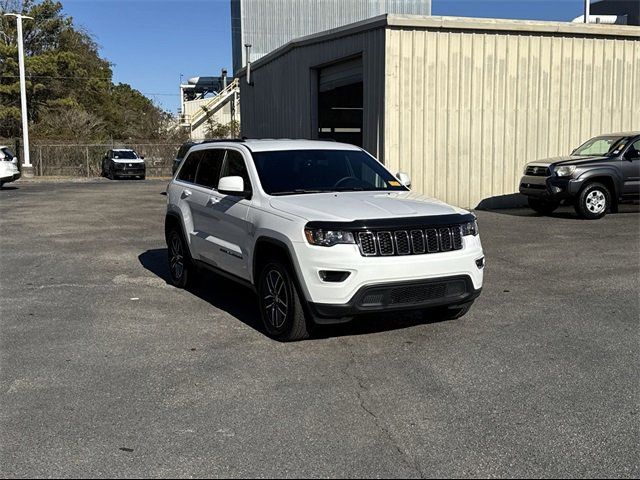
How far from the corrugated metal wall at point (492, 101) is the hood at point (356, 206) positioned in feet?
32.3

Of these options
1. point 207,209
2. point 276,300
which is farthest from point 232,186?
point 276,300

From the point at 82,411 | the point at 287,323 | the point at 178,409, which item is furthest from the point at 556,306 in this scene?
the point at 82,411

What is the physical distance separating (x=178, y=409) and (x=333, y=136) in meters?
25.7

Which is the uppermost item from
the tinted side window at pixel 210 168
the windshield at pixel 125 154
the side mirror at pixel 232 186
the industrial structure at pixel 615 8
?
the industrial structure at pixel 615 8

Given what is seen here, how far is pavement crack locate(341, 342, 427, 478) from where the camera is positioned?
370 cm

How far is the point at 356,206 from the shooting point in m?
5.97

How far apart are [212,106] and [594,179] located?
48.2m

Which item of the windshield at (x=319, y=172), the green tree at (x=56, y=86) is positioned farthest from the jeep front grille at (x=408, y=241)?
the green tree at (x=56, y=86)

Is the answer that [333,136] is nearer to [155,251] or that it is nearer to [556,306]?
[155,251]

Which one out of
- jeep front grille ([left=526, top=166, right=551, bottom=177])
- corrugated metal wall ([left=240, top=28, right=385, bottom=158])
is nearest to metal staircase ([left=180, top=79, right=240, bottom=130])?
corrugated metal wall ([left=240, top=28, right=385, bottom=158])

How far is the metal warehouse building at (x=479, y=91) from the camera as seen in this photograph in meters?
16.2

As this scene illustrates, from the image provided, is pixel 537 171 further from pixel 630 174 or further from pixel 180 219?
pixel 180 219

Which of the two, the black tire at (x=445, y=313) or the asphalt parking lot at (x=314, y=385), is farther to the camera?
the black tire at (x=445, y=313)

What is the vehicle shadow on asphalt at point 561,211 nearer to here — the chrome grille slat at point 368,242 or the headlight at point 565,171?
the headlight at point 565,171
